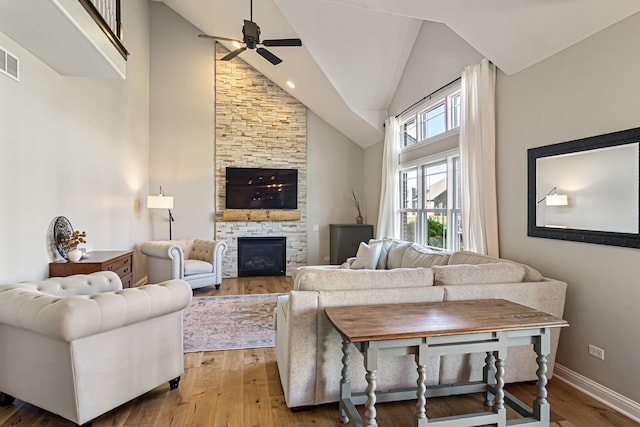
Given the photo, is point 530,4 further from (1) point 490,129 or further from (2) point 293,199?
(2) point 293,199

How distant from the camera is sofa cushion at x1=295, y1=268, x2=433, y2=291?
2.35 meters

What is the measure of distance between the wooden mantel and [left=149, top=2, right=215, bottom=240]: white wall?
384mm

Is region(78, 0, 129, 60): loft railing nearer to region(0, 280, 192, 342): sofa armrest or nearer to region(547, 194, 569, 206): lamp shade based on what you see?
region(0, 280, 192, 342): sofa armrest

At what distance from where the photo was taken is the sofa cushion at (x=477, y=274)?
8.36 ft

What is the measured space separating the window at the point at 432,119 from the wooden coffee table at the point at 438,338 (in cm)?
288

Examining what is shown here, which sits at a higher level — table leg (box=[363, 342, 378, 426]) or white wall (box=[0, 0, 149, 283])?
white wall (box=[0, 0, 149, 283])

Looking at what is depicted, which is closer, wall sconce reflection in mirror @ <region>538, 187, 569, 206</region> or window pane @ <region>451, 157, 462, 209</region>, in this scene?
wall sconce reflection in mirror @ <region>538, 187, 569, 206</region>

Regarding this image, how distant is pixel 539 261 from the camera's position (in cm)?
306

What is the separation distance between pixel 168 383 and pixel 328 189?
5.31 metres

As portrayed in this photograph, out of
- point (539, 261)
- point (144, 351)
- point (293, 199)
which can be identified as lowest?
point (144, 351)

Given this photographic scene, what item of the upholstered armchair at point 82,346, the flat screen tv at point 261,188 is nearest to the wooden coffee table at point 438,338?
the upholstered armchair at point 82,346

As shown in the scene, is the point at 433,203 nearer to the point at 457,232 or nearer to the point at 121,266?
the point at 457,232

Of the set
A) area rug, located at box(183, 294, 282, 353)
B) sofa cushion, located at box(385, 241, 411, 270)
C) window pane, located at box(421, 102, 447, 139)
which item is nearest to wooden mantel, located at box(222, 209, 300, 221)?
area rug, located at box(183, 294, 282, 353)

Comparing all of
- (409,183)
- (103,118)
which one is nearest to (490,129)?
(409,183)
